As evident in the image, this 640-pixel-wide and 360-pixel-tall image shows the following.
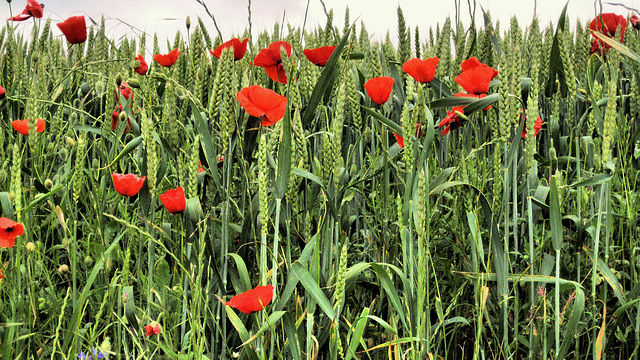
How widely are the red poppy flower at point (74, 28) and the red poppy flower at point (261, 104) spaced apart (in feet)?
2.84

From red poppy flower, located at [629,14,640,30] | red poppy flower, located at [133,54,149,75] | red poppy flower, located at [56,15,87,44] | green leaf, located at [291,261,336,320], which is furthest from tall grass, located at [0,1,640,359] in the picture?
red poppy flower, located at [629,14,640,30]

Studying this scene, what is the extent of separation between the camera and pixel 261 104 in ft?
3.03

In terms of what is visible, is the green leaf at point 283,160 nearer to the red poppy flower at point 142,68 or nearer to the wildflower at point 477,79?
the wildflower at point 477,79

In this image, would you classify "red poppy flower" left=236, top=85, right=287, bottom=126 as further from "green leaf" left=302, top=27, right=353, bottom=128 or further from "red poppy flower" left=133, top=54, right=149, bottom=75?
"red poppy flower" left=133, top=54, right=149, bottom=75

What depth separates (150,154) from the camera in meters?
0.91

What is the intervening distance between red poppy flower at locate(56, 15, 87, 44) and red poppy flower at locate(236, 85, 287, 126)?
0.86m

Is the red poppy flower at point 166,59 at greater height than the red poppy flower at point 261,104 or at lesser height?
greater

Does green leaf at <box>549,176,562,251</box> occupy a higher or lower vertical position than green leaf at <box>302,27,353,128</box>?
lower

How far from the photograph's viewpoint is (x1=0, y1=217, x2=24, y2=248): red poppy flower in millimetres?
902

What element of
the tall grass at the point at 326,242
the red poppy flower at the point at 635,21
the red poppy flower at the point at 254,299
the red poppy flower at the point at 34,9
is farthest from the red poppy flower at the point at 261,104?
the red poppy flower at the point at 635,21

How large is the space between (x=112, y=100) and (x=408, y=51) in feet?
2.41

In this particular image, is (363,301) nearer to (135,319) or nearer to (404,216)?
(404,216)

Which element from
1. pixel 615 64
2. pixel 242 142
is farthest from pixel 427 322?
pixel 615 64

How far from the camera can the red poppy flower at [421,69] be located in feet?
3.67
